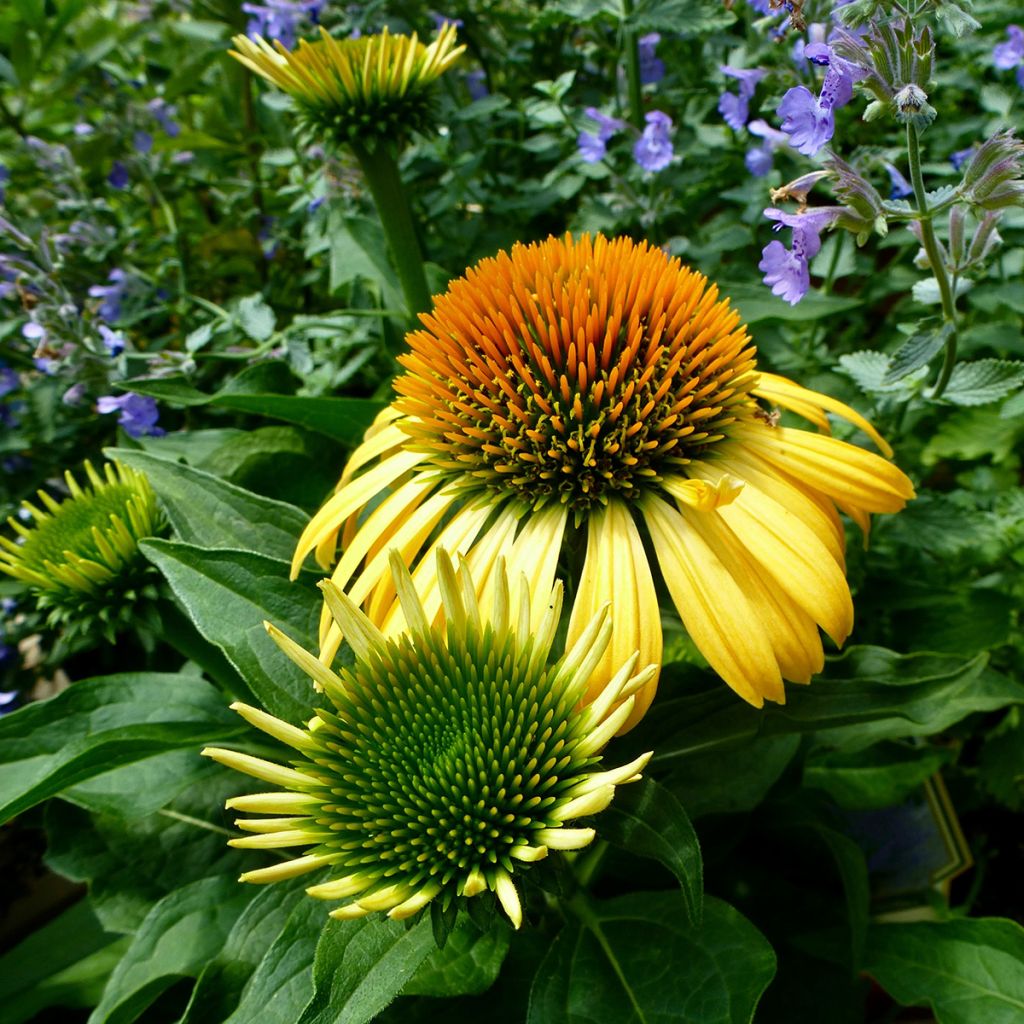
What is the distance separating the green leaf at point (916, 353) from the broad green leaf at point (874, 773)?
443mm

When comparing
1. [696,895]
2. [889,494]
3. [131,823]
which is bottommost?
[131,823]

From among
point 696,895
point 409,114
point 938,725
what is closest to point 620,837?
point 696,895

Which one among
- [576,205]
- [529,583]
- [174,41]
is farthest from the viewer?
[174,41]

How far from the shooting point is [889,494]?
74cm

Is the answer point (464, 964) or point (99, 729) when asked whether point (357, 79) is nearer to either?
point (99, 729)

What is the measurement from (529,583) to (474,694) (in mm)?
100

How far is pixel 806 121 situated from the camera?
0.76 m

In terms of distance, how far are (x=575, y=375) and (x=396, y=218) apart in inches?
18.5

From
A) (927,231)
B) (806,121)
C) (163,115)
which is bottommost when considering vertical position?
(927,231)

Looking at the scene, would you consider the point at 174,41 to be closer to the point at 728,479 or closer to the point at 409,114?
the point at 409,114

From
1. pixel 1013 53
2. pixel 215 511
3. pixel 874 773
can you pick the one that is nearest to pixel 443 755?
pixel 215 511

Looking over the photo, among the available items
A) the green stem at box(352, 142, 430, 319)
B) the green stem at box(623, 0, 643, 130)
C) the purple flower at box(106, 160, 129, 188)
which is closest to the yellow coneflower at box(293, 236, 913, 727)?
the green stem at box(352, 142, 430, 319)

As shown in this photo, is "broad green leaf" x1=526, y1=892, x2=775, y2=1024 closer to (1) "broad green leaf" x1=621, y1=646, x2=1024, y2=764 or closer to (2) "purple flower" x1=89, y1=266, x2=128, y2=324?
(1) "broad green leaf" x1=621, y1=646, x2=1024, y2=764

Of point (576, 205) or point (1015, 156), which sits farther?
point (576, 205)
